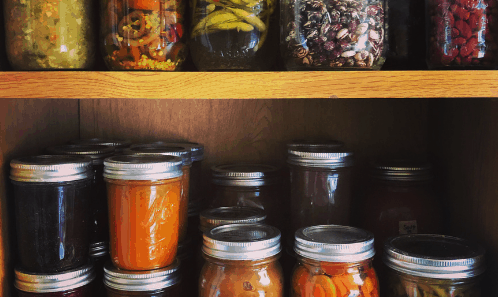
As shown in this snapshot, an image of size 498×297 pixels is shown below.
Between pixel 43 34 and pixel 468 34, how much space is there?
30.1 inches

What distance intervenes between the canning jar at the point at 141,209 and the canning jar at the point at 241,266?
0.09 meters

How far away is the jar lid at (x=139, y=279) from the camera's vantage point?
0.82 metres

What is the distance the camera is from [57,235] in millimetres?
824

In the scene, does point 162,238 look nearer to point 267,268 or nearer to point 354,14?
point 267,268

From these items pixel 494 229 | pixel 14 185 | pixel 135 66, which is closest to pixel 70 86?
pixel 135 66

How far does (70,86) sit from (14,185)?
250mm

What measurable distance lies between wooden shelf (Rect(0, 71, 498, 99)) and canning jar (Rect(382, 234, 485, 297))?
0.30 metres

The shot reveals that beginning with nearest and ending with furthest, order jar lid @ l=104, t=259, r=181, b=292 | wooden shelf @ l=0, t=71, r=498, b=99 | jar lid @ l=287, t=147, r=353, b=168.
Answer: wooden shelf @ l=0, t=71, r=498, b=99 → jar lid @ l=104, t=259, r=181, b=292 → jar lid @ l=287, t=147, r=353, b=168

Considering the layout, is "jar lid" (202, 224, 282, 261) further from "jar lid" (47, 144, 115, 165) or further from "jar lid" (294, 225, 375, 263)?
"jar lid" (47, 144, 115, 165)

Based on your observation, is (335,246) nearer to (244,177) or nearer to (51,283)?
(244,177)

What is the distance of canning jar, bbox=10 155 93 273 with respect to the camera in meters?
0.81

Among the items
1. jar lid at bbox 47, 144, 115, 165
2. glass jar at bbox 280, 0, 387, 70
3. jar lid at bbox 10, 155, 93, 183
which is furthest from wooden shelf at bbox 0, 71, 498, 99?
jar lid at bbox 47, 144, 115, 165

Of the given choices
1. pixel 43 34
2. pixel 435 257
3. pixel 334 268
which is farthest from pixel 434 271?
pixel 43 34

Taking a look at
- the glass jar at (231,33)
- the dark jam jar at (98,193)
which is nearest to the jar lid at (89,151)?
the dark jam jar at (98,193)
